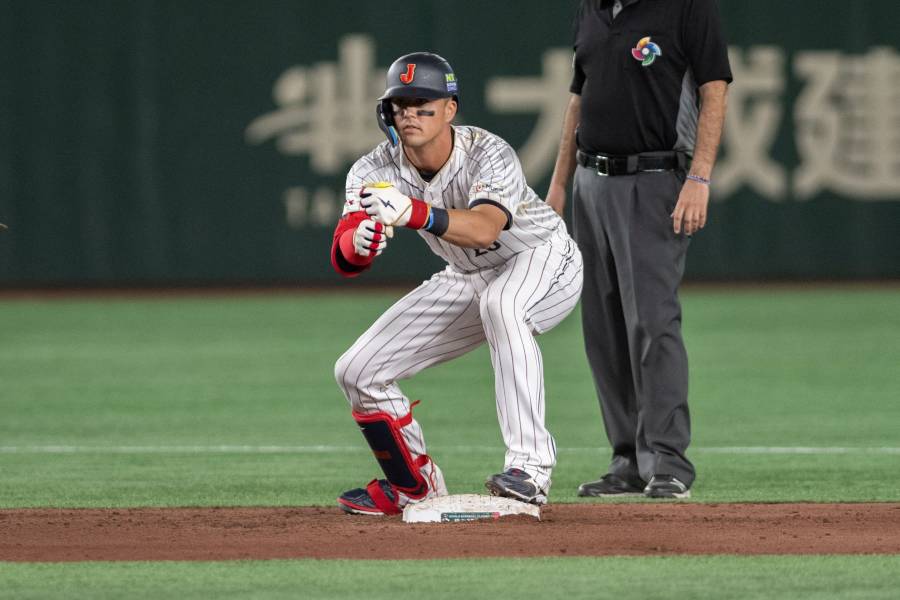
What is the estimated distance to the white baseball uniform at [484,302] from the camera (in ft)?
19.1

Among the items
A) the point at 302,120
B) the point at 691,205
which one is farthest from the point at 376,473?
the point at 302,120

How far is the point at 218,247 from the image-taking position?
1769cm

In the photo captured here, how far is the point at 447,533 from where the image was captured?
5609mm

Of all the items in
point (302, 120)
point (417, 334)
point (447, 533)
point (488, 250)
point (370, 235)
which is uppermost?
point (370, 235)

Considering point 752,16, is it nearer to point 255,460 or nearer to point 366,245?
point 255,460

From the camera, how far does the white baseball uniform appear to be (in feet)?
19.1

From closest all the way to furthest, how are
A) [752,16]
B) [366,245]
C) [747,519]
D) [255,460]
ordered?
1. [366,245]
2. [747,519]
3. [255,460]
4. [752,16]

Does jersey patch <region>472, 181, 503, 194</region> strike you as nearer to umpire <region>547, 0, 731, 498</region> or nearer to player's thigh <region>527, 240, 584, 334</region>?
player's thigh <region>527, 240, 584, 334</region>

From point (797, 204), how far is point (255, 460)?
11031mm

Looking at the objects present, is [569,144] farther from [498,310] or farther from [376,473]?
[376,473]

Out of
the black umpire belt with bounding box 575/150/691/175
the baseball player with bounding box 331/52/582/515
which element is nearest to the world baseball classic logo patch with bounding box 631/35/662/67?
the black umpire belt with bounding box 575/150/691/175

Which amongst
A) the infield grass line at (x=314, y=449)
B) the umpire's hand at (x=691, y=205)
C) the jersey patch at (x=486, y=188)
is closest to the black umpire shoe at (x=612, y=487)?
the umpire's hand at (x=691, y=205)

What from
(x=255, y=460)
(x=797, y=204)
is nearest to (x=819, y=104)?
(x=797, y=204)

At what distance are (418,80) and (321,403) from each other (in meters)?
4.29
